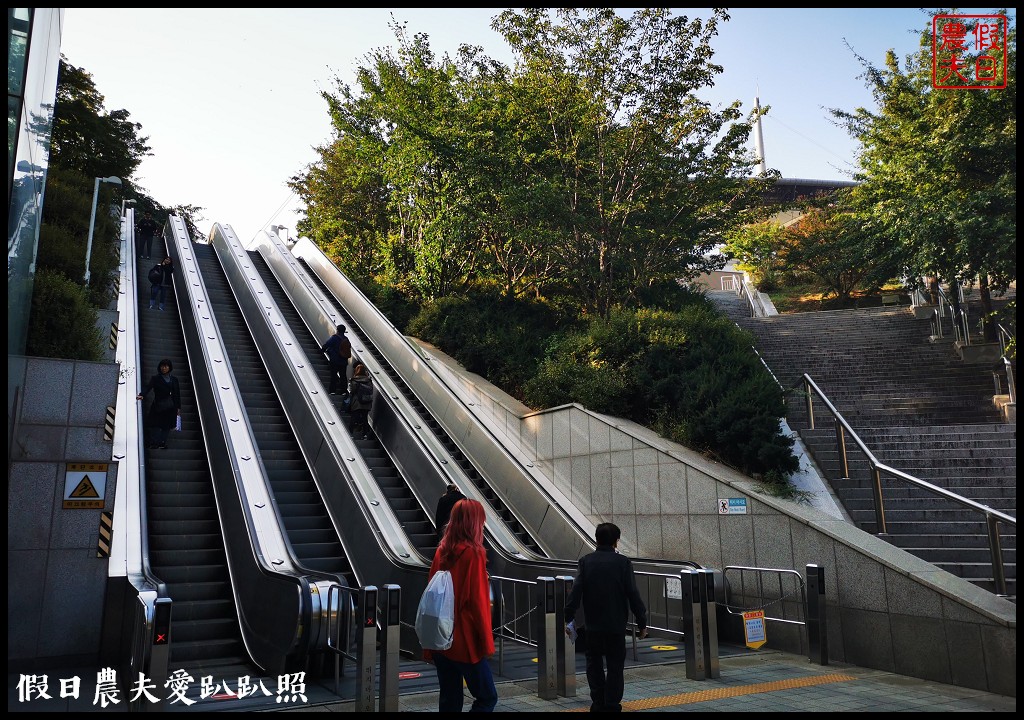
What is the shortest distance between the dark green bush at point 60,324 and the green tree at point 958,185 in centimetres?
1387

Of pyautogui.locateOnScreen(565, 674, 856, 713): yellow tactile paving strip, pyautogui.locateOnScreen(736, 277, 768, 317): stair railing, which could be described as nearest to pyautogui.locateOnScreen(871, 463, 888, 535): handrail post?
pyautogui.locateOnScreen(565, 674, 856, 713): yellow tactile paving strip

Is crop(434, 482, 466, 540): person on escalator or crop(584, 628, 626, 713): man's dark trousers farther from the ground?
crop(434, 482, 466, 540): person on escalator

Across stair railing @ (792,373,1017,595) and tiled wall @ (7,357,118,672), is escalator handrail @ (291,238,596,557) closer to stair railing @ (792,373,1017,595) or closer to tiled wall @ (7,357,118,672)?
stair railing @ (792,373,1017,595)

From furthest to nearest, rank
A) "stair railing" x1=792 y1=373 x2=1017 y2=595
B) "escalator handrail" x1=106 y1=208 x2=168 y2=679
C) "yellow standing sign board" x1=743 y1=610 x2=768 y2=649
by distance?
"yellow standing sign board" x1=743 y1=610 x2=768 y2=649 < "stair railing" x1=792 y1=373 x2=1017 y2=595 < "escalator handrail" x1=106 y1=208 x2=168 y2=679

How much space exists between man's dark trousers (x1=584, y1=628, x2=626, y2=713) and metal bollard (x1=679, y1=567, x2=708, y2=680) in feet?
5.08

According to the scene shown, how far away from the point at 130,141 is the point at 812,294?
90.6ft

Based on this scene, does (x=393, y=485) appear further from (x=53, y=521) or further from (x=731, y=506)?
(x=731, y=506)

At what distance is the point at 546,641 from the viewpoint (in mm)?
6324

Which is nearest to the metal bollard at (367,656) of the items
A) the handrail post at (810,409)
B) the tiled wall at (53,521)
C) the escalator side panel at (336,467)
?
the escalator side panel at (336,467)

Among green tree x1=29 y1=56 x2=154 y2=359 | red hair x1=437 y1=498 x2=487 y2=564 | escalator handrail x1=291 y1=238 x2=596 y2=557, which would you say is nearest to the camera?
red hair x1=437 y1=498 x2=487 y2=564

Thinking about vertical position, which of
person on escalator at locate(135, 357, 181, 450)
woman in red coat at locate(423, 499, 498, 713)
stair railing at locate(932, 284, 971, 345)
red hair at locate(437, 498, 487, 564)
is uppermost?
stair railing at locate(932, 284, 971, 345)

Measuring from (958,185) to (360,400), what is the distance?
11.9 meters

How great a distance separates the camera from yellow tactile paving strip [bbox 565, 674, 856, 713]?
19.1ft

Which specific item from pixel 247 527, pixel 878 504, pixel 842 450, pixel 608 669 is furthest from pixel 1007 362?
pixel 247 527
